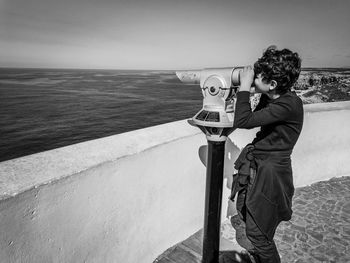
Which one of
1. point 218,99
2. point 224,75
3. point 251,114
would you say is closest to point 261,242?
point 251,114

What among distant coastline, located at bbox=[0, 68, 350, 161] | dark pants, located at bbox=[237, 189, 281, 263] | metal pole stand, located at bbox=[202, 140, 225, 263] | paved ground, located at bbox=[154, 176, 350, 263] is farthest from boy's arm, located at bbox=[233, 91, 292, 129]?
distant coastline, located at bbox=[0, 68, 350, 161]

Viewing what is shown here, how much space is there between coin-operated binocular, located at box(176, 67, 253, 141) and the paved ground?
1345mm

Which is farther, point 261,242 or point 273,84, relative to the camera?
point 261,242

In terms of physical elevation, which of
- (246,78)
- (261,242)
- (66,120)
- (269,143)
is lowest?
(66,120)

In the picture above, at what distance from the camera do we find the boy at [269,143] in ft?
4.81

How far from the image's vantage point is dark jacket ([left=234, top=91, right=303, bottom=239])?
5.04 ft

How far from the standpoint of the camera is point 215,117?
153 centimetres

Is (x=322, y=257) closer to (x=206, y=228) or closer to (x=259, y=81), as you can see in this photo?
(x=206, y=228)

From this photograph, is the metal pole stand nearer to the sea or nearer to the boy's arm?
the boy's arm

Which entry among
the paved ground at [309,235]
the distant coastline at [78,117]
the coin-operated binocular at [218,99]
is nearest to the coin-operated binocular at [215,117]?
the coin-operated binocular at [218,99]

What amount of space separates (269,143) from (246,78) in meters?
0.48

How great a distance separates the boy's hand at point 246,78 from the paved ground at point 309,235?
1.64m

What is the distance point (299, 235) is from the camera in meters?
2.68

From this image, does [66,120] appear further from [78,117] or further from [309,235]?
[309,235]
